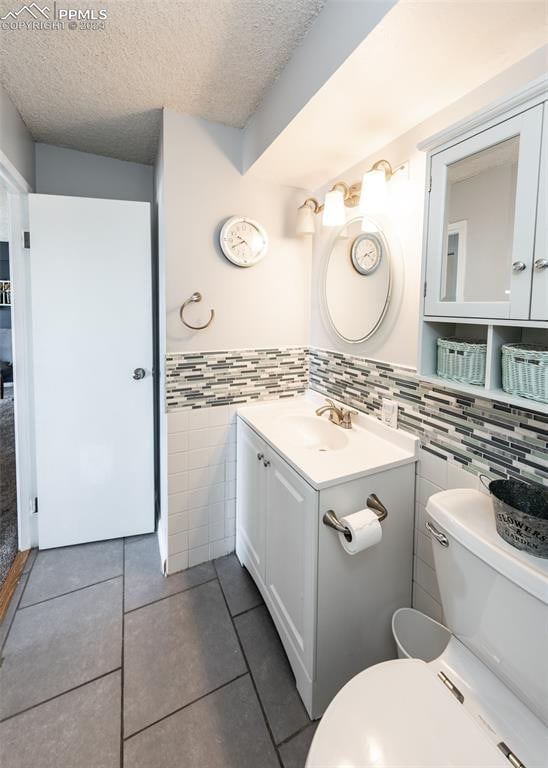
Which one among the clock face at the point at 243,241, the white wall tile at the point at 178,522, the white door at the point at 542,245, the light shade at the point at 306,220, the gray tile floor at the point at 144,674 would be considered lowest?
the gray tile floor at the point at 144,674

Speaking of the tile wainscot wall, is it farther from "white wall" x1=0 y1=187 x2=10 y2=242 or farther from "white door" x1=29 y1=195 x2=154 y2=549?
"white wall" x1=0 y1=187 x2=10 y2=242

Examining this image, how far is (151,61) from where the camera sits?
4.43 feet

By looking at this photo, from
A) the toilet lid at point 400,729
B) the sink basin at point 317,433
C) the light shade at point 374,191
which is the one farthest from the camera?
the sink basin at point 317,433

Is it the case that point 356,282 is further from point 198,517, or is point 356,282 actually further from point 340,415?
point 198,517

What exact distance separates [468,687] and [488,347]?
88 centimetres

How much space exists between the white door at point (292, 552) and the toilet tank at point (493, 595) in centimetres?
39

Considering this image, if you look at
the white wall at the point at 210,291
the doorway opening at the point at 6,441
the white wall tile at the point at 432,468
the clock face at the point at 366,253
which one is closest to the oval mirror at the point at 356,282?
the clock face at the point at 366,253

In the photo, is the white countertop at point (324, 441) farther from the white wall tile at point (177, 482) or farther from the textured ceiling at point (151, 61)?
the textured ceiling at point (151, 61)

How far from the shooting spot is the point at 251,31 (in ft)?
3.94

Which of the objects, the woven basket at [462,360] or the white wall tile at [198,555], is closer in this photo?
the woven basket at [462,360]

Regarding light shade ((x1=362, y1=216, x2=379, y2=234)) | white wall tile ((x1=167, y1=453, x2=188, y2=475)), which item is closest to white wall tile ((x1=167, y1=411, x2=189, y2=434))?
white wall tile ((x1=167, y1=453, x2=188, y2=475))

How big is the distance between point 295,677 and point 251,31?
7.49 ft

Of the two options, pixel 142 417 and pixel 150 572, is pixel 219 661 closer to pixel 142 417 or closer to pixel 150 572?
pixel 150 572

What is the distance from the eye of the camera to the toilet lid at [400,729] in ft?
2.43
